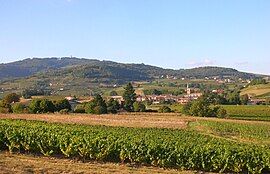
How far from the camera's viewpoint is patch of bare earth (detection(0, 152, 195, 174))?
83.0 feet

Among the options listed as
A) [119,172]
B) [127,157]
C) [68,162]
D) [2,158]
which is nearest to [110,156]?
[127,157]

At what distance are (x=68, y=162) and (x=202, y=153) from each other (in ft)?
31.2

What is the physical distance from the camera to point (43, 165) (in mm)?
27281

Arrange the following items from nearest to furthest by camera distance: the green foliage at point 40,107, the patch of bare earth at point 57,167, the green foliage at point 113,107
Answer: the patch of bare earth at point 57,167, the green foliage at point 40,107, the green foliage at point 113,107

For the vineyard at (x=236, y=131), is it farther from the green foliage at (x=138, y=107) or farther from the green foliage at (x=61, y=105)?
the green foliage at (x=61, y=105)

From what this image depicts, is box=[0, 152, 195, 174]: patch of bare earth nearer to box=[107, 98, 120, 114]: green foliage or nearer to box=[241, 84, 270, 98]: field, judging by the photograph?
box=[107, 98, 120, 114]: green foliage

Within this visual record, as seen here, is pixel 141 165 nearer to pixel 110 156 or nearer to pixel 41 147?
pixel 110 156

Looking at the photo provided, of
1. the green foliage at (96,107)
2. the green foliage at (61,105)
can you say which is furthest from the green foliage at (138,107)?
the green foliage at (61,105)

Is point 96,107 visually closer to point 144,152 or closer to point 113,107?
point 113,107

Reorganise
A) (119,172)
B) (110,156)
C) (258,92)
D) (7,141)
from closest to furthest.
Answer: (119,172)
(110,156)
(7,141)
(258,92)

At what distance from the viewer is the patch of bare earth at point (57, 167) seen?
25.3 m

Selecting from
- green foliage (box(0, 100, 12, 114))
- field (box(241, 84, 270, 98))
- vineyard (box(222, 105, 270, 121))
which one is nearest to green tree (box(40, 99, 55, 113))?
green foliage (box(0, 100, 12, 114))

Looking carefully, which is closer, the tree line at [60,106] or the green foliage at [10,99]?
the tree line at [60,106]

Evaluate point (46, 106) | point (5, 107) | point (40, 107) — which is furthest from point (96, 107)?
point (5, 107)
